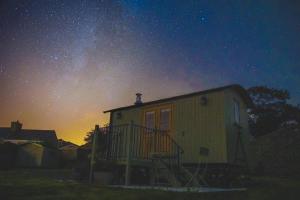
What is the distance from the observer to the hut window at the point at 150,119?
13.3 meters

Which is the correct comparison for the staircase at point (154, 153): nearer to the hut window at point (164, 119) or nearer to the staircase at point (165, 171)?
the staircase at point (165, 171)

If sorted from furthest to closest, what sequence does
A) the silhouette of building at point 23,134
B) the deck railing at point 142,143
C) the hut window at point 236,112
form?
1. the silhouette of building at point 23,134
2. the hut window at point 236,112
3. the deck railing at point 142,143

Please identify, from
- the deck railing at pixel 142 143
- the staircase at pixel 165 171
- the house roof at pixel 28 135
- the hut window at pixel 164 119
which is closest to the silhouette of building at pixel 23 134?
the house roof at pixel 28 135

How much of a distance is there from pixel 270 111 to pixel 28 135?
37.4m

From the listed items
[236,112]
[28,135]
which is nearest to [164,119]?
[236,112]

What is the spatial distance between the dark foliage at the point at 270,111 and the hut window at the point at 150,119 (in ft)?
91.4

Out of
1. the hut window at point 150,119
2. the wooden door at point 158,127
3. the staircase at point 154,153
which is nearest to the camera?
the staircase at point 154,153

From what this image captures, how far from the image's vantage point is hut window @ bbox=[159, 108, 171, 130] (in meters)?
12.9

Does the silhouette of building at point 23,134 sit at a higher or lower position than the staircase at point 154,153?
higher

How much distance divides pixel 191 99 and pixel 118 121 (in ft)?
13.9

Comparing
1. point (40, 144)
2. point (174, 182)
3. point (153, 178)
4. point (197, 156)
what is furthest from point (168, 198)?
point (40, 144)

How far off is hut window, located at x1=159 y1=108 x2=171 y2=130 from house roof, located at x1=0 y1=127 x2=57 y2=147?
36473 millimetres

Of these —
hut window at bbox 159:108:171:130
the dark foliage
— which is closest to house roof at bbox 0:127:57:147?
the dark foliage

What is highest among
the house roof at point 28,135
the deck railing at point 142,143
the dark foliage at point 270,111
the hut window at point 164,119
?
the dark foliage at point 270,111
